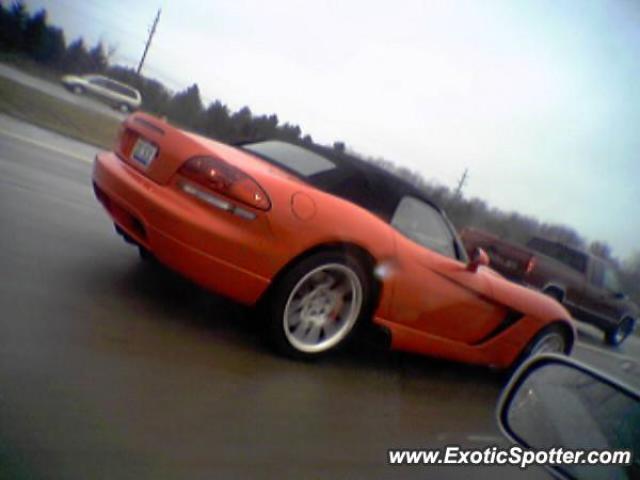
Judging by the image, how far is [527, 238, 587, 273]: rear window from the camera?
9789 millimetres

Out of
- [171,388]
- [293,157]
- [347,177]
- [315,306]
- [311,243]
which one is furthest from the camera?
[293,157]

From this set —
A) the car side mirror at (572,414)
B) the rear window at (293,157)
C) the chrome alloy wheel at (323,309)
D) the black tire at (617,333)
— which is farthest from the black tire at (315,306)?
the black tire at (617,333)

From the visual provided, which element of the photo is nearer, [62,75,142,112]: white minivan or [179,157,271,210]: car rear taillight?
[179,157,271,210]: car rear taillight

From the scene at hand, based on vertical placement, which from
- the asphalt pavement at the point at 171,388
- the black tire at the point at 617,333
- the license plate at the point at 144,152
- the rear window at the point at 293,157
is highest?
the rear window at the point at 293,157

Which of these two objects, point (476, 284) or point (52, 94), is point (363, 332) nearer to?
point (476, 284)

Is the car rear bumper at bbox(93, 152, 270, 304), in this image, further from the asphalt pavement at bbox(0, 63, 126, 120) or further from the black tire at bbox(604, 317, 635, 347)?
the black tire at bbox(604, 317, 635, 347)

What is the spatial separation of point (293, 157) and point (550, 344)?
2826 millimetres

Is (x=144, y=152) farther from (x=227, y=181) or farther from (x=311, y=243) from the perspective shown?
(x=311, y=243)

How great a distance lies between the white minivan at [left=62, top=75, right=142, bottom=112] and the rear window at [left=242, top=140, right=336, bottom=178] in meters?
7.10

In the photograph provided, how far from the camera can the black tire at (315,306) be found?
292cm

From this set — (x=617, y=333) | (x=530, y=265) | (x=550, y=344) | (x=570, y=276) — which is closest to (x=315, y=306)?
(x=550, y=344)

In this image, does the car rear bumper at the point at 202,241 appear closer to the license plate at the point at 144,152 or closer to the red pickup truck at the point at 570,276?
the license plate at the point at 144,152

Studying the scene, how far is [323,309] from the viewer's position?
3191 millimetres

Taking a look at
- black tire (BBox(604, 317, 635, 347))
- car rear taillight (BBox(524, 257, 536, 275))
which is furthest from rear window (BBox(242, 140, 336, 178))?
black tire (BBox(604, 317, 635, 347))
